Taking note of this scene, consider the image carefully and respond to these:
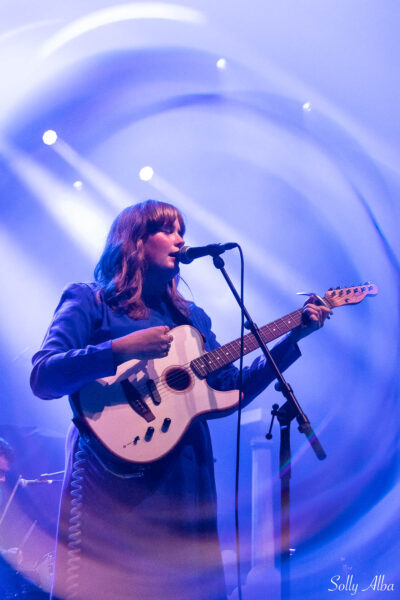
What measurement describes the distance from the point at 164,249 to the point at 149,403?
2.44ft

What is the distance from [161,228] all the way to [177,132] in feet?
7.50

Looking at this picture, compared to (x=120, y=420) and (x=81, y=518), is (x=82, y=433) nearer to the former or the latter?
(x=120, y=420)

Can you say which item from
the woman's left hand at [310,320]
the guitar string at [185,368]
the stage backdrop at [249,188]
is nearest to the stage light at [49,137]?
the stage backdrop at [249,188]

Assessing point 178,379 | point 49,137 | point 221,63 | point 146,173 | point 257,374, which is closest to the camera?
point 178,379

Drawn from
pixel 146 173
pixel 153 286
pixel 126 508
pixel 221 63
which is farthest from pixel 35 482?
pixel 221 63

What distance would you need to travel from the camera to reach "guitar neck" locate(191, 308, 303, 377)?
199 cm

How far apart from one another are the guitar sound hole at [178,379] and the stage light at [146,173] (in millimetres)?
2917

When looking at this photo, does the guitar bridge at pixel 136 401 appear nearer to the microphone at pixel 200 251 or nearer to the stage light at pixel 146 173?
the microphone at pixel 200 251

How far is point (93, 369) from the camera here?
1.62 meters

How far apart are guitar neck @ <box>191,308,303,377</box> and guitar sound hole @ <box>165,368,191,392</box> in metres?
0.06

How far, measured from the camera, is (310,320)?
2.13m

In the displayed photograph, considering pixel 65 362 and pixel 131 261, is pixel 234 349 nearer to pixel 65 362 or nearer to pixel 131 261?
pixel 131 261

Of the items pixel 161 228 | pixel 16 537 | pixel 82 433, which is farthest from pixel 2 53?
pixel 16 537

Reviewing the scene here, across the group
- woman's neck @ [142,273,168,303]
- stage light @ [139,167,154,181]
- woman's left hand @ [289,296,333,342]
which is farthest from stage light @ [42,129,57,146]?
woman's left hand @ [289,296,333,342]
